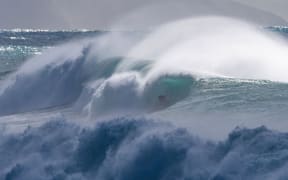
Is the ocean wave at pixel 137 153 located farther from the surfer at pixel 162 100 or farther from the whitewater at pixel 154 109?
the surfer at pixel 162 100

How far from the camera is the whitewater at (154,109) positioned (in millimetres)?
15977

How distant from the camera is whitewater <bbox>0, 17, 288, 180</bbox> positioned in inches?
629

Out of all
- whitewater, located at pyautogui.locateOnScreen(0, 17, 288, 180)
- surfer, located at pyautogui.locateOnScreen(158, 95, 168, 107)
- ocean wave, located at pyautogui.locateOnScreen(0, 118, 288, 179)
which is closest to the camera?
ocean wave, located at pyautogui.locateOnScreen(0, 118, 288, 179)

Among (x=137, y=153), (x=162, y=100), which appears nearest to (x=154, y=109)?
(x=162, y=100)

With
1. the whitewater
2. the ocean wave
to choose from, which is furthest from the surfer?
the ocean wave

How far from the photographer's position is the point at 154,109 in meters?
22.3

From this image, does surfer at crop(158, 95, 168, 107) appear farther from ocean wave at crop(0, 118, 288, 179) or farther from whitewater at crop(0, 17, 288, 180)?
ocean wave at crop(0, 118, 288, 179)

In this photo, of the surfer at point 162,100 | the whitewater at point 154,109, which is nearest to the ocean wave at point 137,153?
the whitewater at point 154,109

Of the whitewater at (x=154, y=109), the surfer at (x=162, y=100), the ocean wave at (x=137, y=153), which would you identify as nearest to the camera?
the ocean wave at (x=137, y=153)

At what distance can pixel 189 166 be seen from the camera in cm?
1587

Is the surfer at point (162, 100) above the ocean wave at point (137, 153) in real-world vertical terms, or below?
above

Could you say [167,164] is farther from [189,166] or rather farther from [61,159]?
[61,159]

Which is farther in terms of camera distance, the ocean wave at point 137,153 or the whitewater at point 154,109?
the whitewater at point 154,109

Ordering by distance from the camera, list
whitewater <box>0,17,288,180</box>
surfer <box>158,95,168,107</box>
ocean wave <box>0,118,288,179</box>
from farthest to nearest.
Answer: surfer <box>158,95,168,107</box> < whitewater <box>0,17,288,180</box> < ocean wave <box>0,118,288,179</box>
